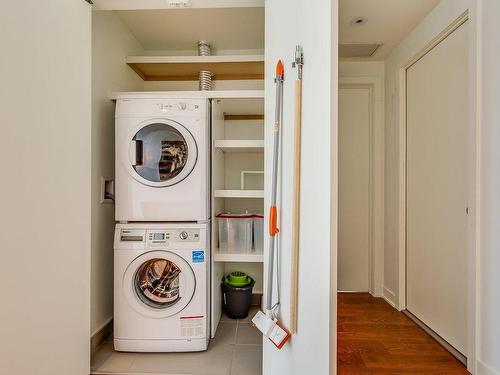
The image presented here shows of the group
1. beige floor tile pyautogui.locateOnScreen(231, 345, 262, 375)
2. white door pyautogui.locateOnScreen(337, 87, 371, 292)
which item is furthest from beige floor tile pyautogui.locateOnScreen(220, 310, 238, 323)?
white door pyautogui.locateOnScreen(337, 87, 371, 292)

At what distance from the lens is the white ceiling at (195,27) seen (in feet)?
7.14

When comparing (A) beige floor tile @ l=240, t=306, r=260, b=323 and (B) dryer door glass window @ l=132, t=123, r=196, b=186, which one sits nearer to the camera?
(B) dryer door glass window @ l=132, t=123, r=196, b=186

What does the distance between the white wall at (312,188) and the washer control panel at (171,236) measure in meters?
0.68

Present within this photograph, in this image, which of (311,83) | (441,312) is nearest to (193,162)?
(311,83)

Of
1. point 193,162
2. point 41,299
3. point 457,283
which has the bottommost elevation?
point 457,283

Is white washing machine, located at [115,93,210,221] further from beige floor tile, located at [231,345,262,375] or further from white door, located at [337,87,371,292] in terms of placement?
white door, located at [337,87,371,292]

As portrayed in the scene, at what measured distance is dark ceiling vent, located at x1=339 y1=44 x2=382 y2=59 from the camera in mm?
2431

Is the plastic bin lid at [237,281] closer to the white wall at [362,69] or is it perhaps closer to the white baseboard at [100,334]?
the white baseboard at [100,334]

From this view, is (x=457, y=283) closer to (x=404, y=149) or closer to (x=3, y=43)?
(x=404, y=149)

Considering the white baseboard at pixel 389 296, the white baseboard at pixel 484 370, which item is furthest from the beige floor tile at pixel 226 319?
the white baseboard at pixel 484 370

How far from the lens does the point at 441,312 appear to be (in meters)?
1.92

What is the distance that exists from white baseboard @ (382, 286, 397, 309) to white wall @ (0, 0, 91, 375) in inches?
97.4

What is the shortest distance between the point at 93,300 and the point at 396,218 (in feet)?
8.40

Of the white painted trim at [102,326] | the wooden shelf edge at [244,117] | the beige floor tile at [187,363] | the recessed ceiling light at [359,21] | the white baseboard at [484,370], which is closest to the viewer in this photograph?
the white baseboard at [484,370]
